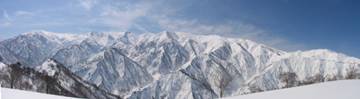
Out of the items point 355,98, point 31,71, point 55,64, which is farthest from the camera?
point 55,64

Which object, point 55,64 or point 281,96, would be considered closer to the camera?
point 281,96

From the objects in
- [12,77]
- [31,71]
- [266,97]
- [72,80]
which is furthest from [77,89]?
[266,97]

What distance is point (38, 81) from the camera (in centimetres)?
11281

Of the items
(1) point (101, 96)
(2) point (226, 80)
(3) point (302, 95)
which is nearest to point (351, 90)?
(3) point (302, 95)

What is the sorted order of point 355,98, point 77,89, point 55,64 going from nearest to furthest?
point 355,98 < point 77,89 < point 55,64

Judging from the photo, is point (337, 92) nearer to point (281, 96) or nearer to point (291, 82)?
point (281, 96)

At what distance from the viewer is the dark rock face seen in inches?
3020

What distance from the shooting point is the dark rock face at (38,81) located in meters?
76.7

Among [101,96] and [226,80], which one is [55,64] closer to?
[101,96]

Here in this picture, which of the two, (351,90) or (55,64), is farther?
(55,64)

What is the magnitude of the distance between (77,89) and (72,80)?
11.0 metres

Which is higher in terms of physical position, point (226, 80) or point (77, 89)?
point (226, 80)

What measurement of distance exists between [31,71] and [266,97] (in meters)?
114

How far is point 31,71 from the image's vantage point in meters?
120
